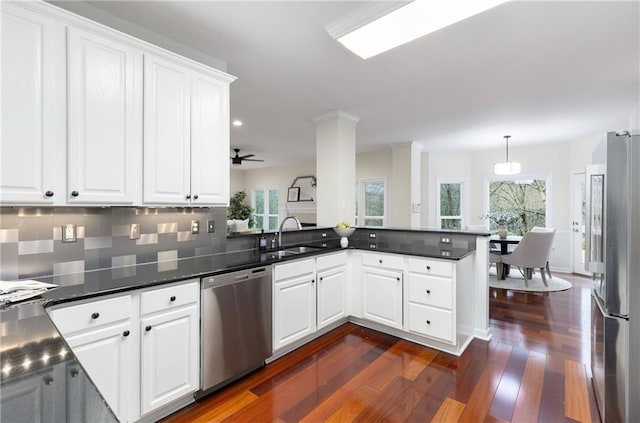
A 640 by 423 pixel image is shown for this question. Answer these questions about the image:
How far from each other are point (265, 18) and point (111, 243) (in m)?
1.92

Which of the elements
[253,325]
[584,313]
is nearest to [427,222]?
[584,313]

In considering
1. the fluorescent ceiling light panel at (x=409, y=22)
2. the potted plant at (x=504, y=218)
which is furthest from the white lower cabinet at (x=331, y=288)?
the potted plant at (x=504, y=218)

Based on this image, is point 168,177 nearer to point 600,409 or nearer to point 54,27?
point 54,27

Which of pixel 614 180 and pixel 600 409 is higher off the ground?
pixel 614 180

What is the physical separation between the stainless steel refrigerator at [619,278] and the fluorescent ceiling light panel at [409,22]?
116cm

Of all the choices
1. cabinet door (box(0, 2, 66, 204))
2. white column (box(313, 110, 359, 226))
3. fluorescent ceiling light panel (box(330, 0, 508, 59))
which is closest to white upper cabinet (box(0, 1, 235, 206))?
cabinet door (box(0, 2, 66, 204))

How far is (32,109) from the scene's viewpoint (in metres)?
1.57

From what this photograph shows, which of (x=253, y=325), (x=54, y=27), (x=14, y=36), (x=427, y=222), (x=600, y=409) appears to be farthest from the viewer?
(x=427, y=222)

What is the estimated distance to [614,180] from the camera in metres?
1.74

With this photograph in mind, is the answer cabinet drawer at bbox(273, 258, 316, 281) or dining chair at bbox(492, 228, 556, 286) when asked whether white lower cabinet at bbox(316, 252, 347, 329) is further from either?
dining chair at bbox(492, 228, 556, 286)

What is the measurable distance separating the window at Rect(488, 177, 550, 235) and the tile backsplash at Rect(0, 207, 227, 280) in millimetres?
6509

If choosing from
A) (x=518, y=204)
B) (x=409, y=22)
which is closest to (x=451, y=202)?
(x=518, y=204)

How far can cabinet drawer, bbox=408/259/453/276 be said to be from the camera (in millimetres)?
2682

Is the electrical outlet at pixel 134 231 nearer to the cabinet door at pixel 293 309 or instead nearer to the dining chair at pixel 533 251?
the cabinet door at pixel 293 309
